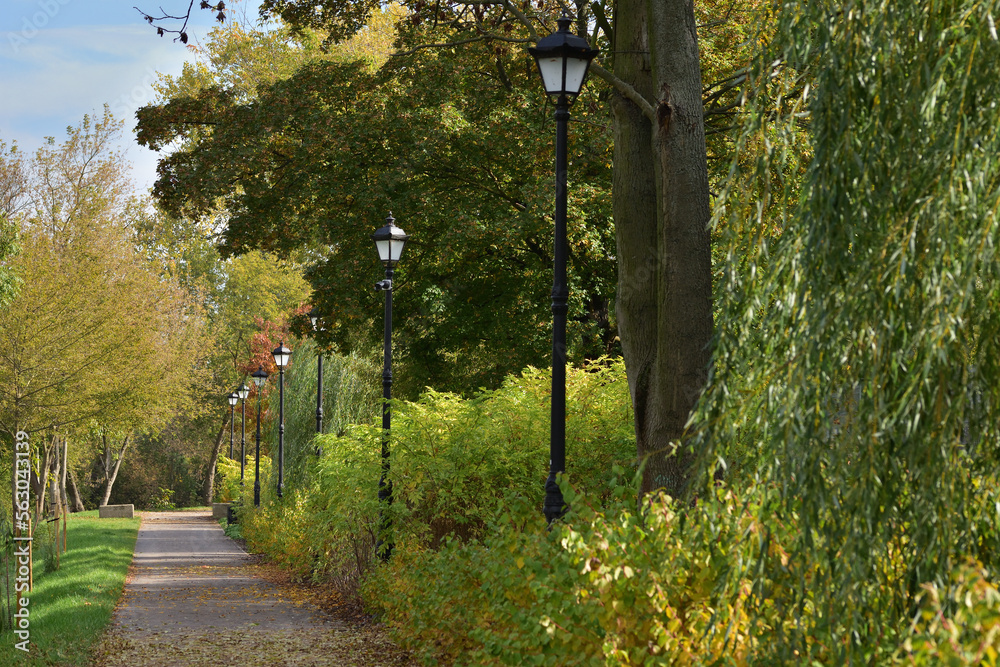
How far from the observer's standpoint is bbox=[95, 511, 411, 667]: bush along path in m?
9.39

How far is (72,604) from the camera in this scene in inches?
498

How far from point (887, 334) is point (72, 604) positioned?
11.9 meters

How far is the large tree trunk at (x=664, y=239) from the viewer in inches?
309

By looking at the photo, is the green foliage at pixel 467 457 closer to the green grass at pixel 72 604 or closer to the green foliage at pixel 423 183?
the green grass at pixel 72 604

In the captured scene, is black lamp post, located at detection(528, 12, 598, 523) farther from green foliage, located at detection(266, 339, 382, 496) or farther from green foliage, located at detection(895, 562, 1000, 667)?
green foliage, located at detection(266, 339, 382, 496)

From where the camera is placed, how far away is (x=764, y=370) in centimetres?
446

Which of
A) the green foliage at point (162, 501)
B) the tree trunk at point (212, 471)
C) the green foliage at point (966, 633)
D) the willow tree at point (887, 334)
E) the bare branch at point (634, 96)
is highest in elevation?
the bare branch at point (634, 96)

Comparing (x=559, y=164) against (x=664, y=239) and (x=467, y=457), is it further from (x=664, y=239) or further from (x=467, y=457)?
(x=467, y=457)

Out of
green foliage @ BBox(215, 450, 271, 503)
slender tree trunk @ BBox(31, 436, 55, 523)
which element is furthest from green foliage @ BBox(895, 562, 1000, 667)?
green foliage @ BBox(215, 450, 271, 503)

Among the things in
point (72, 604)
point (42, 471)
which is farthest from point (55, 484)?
point (72, 604)

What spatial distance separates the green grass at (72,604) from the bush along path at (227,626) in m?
0.22

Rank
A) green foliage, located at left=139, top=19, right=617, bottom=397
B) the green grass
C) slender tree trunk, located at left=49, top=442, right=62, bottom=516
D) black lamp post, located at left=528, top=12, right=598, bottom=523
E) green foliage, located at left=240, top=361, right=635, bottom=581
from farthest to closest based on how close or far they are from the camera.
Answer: slender tree trunk, located at left=49, top=442, right=62, bottom=516 → green foliage, located at left=139, top=19, right=617, bottom=397 → green foliage, located at left=240, top=361, right=635, bottom=581 → the green grass → black lamp post, located at left=528, top=12, right=598, bottom=523

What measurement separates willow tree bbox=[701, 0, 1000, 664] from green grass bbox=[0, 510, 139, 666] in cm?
761

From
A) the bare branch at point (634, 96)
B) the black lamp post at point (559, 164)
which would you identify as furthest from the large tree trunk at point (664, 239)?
the black lamp post at point (559, 164)
